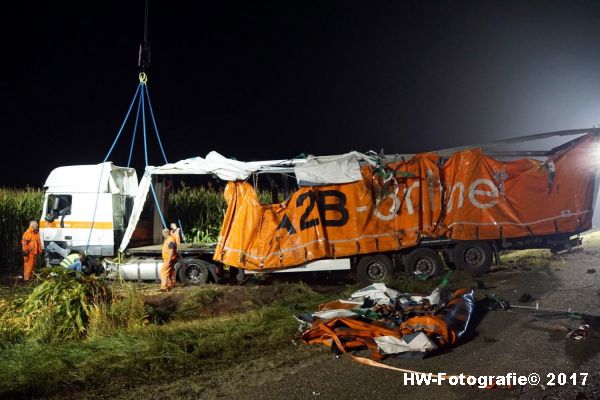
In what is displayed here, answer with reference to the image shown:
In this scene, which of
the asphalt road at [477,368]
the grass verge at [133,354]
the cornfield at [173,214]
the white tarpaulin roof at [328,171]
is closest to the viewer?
the asphalt road at [477,368]

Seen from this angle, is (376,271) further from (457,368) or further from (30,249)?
(30,249)

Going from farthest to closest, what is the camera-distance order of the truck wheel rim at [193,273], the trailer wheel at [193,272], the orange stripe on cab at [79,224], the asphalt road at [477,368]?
the orange stripe on cab at [79,224]
the truck wheel rim at [193,273]
the trailer wheel at [193,272]
the asphalt road at [477,368]

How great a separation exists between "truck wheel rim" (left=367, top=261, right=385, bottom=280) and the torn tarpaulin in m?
3.58

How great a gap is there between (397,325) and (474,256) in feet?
18.6

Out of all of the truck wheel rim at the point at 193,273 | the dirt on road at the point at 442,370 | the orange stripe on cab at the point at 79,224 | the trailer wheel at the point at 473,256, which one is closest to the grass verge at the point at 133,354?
the dirt on road at the point at 442,370

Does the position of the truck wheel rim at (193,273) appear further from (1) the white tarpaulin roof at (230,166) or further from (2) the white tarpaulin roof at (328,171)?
(2) the white tarpaulin roof at (328,171)

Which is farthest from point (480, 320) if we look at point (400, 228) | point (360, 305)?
point (400, 228)

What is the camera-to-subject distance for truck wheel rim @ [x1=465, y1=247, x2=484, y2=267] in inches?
420

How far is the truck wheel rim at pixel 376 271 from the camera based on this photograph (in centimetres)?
1041

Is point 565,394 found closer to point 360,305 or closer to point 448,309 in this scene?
point 448,309

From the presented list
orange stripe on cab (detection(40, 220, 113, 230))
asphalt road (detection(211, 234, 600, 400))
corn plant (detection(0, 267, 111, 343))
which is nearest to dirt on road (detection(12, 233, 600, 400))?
asphalt road (detection(211, 234, 600, 400))

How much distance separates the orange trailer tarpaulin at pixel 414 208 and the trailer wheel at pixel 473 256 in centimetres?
25

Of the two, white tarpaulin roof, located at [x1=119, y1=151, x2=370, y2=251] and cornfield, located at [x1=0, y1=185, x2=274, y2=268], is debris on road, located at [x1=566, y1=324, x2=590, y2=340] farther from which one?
cornfield, located at [x1=0, y1=185, x2=274, y2=268]

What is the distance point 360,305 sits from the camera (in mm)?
6574
